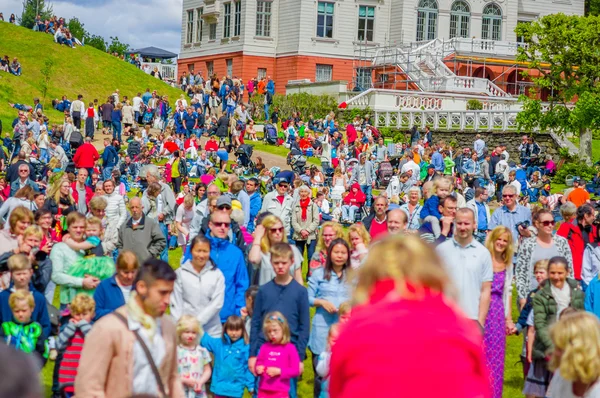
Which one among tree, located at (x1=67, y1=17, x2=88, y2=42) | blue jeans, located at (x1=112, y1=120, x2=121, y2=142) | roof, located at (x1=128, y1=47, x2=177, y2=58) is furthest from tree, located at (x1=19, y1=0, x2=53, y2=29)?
blue jeans, located at (x1=112, y1=120, x2=121, y2=142)

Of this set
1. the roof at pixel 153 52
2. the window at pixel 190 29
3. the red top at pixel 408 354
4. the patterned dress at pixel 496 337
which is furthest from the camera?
the roof at pixel 153 52

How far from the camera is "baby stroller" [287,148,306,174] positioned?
33.8 metres

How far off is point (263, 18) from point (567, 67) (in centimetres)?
2539

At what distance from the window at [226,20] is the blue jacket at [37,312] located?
5331 centimetres

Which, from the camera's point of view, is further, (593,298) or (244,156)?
(244,156)

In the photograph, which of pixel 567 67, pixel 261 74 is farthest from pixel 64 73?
pixel 567 67

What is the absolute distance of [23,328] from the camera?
8664 millimetres

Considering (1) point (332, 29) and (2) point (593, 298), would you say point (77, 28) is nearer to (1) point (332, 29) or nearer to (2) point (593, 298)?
(1) point (332, 29)

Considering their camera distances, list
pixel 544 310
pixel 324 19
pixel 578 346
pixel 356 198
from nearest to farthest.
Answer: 1. pixel 578 346
2. pixel 544 310
3. pixel 356 198
4. pixel 324 19

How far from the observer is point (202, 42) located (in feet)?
209

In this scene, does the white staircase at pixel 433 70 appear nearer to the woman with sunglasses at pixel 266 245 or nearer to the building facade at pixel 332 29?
the building facade at pixel 332 29

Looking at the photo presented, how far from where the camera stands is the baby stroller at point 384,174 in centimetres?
3222

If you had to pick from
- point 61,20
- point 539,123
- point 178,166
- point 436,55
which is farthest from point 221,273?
point 61,20

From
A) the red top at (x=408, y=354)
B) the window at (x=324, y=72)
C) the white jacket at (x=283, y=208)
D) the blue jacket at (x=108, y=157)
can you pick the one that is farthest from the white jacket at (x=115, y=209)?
the window at (x=324, y=72)
